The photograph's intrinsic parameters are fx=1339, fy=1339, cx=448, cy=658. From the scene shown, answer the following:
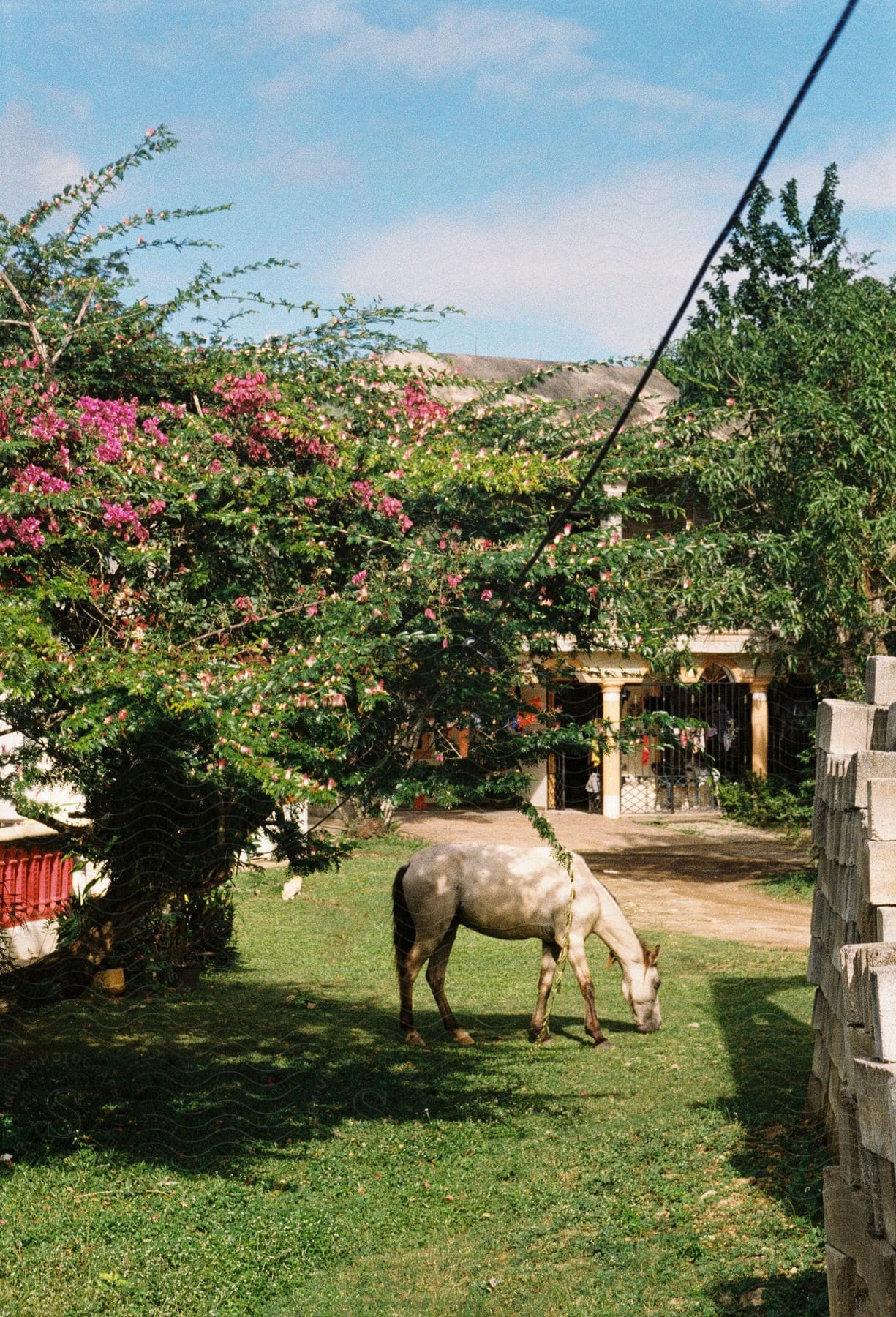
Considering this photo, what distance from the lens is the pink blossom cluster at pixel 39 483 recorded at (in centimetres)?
740

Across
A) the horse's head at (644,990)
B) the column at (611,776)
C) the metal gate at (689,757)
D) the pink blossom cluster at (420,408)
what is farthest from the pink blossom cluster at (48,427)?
the metal gate at (689,757)

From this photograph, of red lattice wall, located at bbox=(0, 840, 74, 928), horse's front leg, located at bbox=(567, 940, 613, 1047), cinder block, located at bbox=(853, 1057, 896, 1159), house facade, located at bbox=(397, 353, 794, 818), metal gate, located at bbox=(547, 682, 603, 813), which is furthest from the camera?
metal gate, located at bbox=(547, 682, 603, 813)

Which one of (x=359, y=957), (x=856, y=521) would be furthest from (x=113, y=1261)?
(x=856, y=521)

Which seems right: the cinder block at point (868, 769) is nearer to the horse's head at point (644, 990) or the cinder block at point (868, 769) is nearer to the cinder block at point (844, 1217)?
the cinder block at point (844, 1217)

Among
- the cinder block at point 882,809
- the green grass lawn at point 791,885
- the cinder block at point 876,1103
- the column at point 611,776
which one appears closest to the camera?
the cinder block at point 876,1103

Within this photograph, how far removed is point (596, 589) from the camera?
28.2 feet

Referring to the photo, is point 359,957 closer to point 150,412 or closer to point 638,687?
point 150,412

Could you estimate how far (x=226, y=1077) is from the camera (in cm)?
991

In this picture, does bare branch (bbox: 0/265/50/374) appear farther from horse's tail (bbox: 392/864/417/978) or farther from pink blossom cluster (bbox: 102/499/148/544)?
horse's tail (bbox: 392/864/417/978)

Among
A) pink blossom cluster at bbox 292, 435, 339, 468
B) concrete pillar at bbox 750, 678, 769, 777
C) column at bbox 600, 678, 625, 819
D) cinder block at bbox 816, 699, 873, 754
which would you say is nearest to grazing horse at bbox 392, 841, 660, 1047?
pink blossom cluster at bbox 292, 435, 339, 468

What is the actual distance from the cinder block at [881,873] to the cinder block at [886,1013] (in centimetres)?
222

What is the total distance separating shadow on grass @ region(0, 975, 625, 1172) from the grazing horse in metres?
0.56

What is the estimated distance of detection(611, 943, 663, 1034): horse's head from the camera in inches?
437

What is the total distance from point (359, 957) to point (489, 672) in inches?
283
